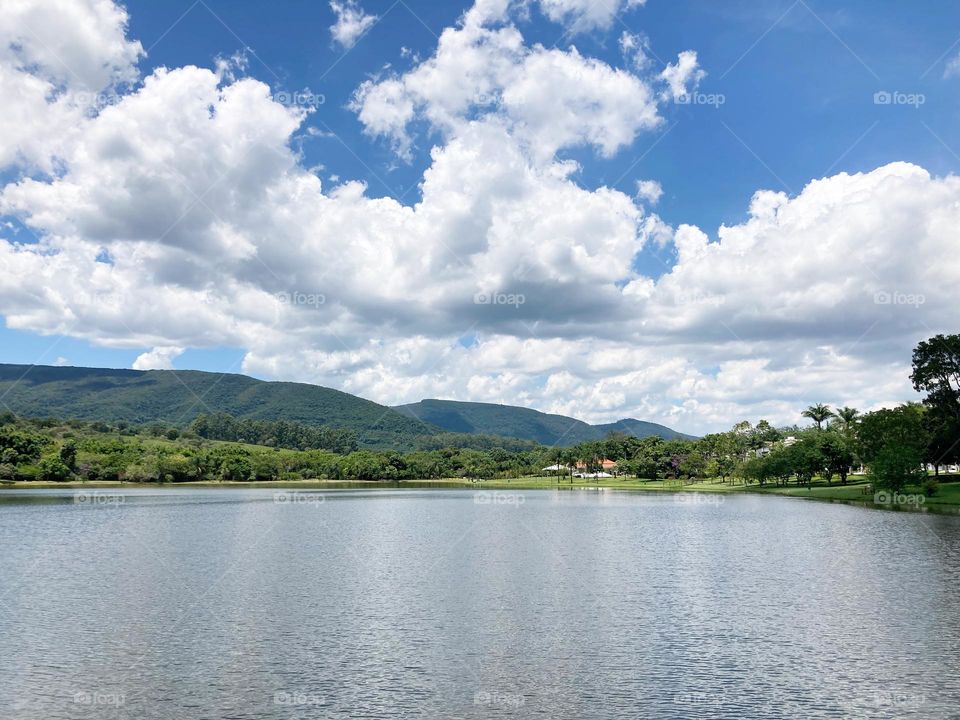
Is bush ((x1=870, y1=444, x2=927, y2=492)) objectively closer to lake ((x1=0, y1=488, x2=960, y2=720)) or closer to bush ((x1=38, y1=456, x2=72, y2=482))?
lake ((x1=0, y1=488, x2=960, y2=720))

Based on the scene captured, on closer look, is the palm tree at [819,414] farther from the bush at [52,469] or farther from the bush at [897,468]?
the bush at [52,469]

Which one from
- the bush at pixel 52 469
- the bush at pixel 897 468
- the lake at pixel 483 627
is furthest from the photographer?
the bush at pixel 52 469

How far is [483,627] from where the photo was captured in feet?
109

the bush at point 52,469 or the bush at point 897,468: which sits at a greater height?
the bush at point 897,468

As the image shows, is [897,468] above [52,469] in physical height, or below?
above

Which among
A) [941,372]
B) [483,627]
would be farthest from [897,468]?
[483,627]

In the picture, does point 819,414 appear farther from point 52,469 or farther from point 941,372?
point 52,469

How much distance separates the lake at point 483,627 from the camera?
928 inches

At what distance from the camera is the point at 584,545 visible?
6266cm

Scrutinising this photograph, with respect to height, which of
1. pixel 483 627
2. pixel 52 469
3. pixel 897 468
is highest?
pixel 897 468

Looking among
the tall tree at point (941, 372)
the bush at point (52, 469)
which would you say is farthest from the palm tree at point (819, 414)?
the bush at point (52, 469)

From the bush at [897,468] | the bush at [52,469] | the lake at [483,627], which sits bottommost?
the lake at [483,627]

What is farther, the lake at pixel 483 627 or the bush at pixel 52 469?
the bush at pixel 52 469

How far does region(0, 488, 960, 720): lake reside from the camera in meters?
23.6
